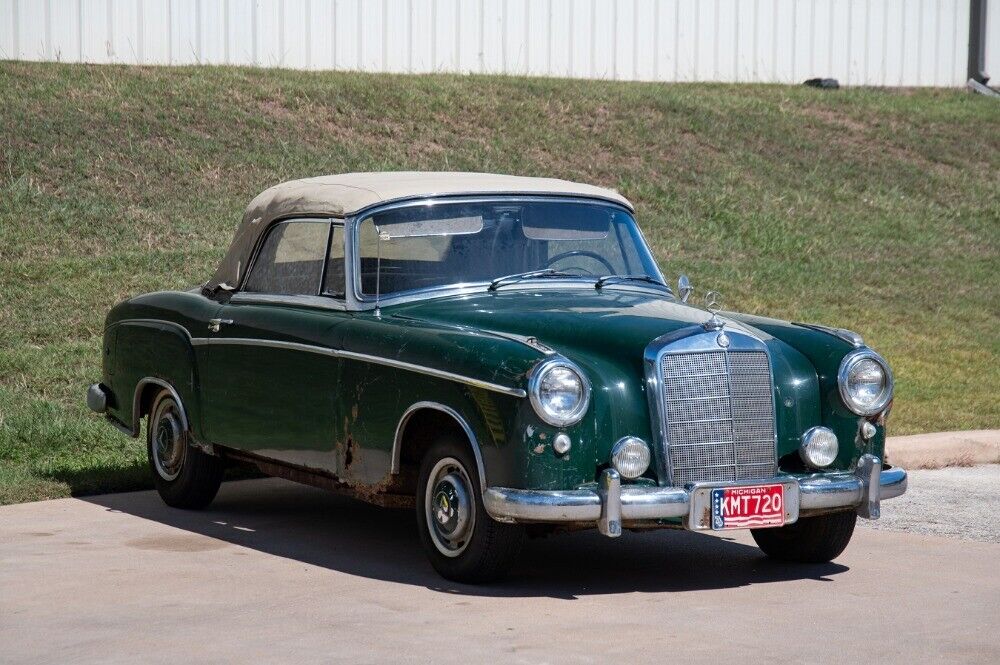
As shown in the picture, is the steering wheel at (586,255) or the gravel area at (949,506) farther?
the gravel area at (949,506)

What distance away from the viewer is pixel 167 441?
8211 millimetres

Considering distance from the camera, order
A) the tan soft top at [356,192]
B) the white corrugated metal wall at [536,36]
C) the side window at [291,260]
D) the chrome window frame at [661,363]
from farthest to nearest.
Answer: the white corrugated metal wall at [536,36], the side window at [291,260], the tan soft top at [356,192], the chrome window frame at [661,363]

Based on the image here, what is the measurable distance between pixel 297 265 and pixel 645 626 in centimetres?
294

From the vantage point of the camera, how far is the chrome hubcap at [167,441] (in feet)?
26.5

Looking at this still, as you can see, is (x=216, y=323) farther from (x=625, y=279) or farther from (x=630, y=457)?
(x=630, y=457)

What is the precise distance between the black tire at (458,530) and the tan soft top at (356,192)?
1.43 m

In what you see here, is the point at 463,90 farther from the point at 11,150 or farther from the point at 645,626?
the point at 645,626

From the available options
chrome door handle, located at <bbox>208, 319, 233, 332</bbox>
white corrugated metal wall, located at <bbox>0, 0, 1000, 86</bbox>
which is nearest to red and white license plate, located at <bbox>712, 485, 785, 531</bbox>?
chrome door handle, located at <bbox>208, 319, 233, 332</bbox>

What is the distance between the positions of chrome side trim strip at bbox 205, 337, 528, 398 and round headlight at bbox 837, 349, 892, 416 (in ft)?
4.90

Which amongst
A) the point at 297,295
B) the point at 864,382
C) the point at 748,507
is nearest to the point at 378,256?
the point at 297,295

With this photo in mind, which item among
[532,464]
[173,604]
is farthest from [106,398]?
[532,464]

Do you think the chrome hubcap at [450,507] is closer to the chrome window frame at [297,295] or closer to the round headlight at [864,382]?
the chrome window frame at [297,295]

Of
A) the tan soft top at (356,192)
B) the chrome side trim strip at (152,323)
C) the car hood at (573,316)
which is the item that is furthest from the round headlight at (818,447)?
the chrome side trim strip at (152,323)

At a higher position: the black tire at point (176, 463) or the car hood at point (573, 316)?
the car hood at point (573, 316)
